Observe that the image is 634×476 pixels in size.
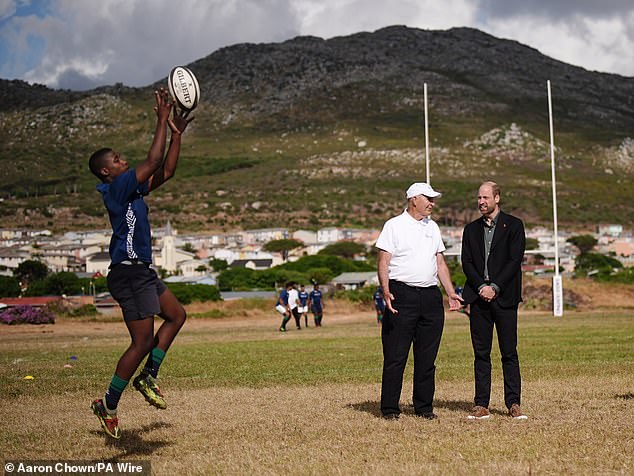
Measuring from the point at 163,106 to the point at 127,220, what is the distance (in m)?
1.02

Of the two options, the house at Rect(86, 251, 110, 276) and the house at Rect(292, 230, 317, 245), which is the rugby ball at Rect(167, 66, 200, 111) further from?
the house at Rect(292, 230, 317, 245)

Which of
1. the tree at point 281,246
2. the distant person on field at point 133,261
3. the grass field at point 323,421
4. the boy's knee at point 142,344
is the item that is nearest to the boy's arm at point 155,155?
the distant person on field at point 133,261

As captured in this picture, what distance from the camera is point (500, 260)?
974cm

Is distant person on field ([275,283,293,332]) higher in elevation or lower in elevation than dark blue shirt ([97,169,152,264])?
lower

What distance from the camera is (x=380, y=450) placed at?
769 cm

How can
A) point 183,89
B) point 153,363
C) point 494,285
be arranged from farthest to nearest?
point 494,285
point 183,89
point 153,363

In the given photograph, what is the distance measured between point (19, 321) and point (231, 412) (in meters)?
37.4

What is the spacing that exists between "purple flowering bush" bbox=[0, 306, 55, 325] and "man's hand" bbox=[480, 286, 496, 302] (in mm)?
38595

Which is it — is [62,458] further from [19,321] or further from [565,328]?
[19,321]

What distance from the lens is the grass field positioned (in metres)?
7.28

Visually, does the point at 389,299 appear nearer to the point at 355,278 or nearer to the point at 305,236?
the point at 355,278

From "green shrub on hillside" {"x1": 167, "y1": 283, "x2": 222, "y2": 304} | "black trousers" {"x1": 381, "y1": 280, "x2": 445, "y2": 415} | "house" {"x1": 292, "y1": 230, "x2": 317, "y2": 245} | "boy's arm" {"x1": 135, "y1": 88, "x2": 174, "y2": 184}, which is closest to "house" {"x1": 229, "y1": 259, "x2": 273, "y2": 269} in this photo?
"house" {"x1": 292, "y1": 230, "x2": 317, "y2": 245}

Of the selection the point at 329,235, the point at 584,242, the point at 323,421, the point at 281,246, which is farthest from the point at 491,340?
the point at 329,235

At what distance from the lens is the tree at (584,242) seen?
12006 cm
